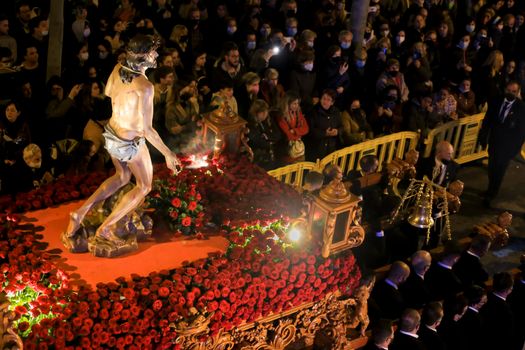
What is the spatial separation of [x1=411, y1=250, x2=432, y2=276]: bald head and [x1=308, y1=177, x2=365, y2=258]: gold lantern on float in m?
0.88

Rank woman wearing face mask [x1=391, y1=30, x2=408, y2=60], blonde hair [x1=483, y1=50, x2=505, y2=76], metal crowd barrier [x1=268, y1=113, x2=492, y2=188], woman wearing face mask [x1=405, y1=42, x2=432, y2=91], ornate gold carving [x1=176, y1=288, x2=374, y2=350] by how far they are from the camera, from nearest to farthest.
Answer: ornate gold carving [x1=176, y1=288, x2=374, y2=350] → metal crowd barrier [x1=268, y1=113, x2=492, y2=188] → woman wearing face mask [x1=405, y1=42, x2=432, y2=91] → woman wearing face mask [x1=391, y1=30, x2=408, y2=60] → blonde hair [x1=483, y1=50, x2=505, y2=76]

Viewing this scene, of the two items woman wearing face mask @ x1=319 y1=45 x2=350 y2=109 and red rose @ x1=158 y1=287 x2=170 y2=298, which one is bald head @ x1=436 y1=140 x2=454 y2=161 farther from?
red rose @ x1=158 y1=287 x2=170 y2=298

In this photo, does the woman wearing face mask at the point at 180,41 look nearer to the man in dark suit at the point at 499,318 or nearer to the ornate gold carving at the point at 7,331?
the man in dark suit at the point at 499,318

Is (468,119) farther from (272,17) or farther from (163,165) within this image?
(163,165)

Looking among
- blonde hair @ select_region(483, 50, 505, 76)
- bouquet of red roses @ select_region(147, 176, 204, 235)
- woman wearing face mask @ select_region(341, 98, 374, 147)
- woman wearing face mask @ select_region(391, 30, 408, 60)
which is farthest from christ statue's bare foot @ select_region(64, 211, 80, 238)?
blonde hair @ select_region(483, 50, 505, 76)

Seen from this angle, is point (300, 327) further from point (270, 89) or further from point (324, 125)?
point (270, 89)

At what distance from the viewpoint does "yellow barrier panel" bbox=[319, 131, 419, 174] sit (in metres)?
10.9

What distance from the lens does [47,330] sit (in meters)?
6.58

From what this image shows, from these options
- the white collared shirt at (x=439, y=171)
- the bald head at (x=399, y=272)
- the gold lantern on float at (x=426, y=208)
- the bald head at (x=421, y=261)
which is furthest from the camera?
the white collared shirt at (x=439, y=171)

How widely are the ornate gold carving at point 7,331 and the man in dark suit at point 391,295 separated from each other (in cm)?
373

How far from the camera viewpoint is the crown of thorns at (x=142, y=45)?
6676mm

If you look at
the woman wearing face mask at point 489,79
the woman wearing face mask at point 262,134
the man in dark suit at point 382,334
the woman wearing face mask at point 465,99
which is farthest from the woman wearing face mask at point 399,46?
the man in dark suit at point 382,334

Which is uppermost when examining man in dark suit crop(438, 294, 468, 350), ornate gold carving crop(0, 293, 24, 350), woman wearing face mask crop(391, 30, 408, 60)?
woman wearing face mask crop(391, 30, 408, 60)

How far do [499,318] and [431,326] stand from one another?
1.04m
